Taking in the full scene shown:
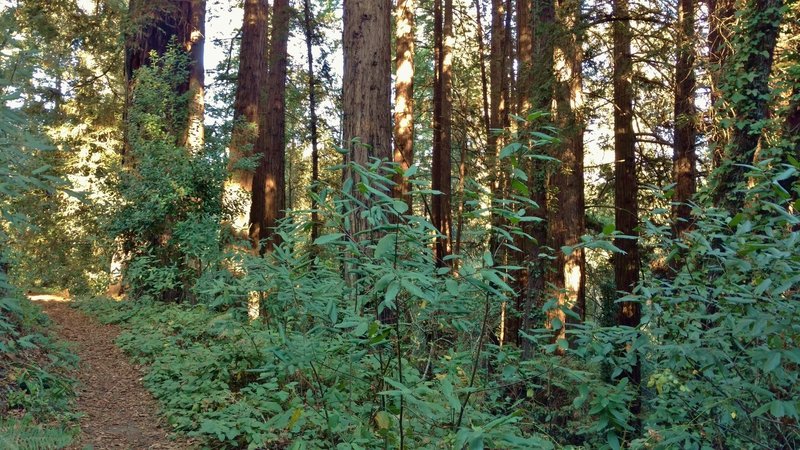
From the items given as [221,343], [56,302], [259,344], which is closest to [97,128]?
[56,302]

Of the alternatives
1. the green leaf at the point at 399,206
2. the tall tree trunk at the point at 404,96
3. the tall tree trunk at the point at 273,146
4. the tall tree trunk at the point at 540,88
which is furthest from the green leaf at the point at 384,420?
the tall tree trunk at the point at 273,146

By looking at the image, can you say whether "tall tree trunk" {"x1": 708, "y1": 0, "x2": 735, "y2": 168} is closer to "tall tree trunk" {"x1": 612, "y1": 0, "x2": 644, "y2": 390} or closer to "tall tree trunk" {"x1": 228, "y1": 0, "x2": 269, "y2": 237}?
"tall tree trunk" {"x1": 612, "y1": 0, "x2": 644, "y2": 390}

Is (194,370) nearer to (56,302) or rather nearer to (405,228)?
(405,228)

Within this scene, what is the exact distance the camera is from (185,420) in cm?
574

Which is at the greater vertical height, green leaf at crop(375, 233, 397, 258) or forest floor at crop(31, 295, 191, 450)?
green leaf at crop(375, 233, 397, 258)

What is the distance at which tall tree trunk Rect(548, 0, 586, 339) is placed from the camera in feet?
39.4

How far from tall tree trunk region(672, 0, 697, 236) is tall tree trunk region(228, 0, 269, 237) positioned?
345 inches

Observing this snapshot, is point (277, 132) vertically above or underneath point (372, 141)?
above

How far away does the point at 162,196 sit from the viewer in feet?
38.5

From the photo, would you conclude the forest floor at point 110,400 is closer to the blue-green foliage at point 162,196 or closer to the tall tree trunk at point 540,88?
the blue-green foliage at point 162,196

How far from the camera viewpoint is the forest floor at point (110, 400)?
18.3 ft

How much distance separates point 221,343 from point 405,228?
5.08 m

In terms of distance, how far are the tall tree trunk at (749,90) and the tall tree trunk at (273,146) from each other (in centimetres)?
1201

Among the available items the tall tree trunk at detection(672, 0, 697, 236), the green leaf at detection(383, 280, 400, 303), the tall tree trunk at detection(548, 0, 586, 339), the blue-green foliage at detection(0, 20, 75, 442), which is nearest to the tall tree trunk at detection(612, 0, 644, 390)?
the tall tree trunk at detection(548, 0, 586, 339)
